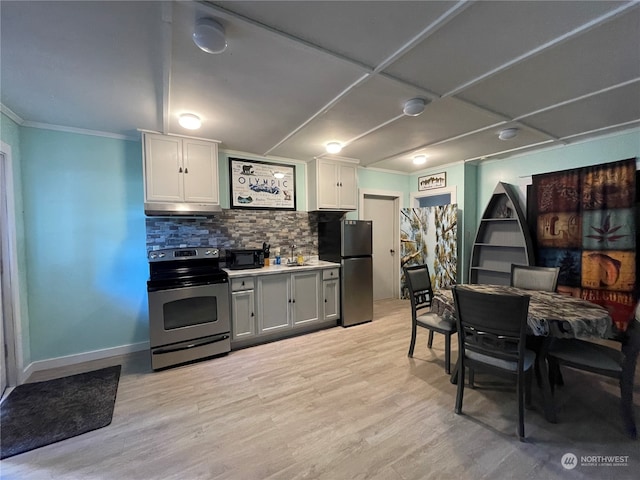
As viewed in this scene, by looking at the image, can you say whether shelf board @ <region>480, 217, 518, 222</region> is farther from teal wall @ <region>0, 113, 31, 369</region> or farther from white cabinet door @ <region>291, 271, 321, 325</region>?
teal wall @ <region>0, 113, 31, 369</region>

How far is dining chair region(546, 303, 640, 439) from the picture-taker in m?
1.63

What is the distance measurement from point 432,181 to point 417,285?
2.66 metres

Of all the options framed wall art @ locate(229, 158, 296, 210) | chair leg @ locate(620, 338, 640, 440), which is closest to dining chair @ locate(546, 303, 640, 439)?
chair leg @ locate(620, 338, 640, 440)

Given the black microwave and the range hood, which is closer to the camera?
the range hood

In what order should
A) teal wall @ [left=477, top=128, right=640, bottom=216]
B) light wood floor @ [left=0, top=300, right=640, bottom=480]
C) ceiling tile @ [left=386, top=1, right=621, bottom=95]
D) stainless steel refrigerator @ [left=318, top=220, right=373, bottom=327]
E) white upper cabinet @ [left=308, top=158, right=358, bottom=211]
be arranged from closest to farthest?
1. ceiling tile @ [left=386, top=1, right=621, bottom=95]
2. light wood floor @ [left=0, top=300, right=640, bottom=480]
3. teal wall @ [left=477, top=128, right=640, bottom=216]
4. stainless steel refrigerator @ [left=318, top=220, right=373, bottom=327]
5. white upper cabinet @ [left=308, top=158, right=358, bottom=211]

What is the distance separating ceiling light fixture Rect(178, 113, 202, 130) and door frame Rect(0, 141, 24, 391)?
1.43 metres

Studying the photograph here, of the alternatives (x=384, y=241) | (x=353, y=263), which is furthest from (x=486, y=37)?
(x=384, y=241)

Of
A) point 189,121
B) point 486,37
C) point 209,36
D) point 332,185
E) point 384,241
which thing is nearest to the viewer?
point 209,36

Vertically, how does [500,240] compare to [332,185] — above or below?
below

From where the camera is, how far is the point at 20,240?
2465mm

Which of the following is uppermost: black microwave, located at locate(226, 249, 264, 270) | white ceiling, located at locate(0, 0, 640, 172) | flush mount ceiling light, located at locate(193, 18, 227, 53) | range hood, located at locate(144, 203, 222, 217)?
white ceiling, located at locate(0, 0, 640, 172)

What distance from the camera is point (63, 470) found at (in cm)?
151

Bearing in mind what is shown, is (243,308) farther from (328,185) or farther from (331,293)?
(328,185)

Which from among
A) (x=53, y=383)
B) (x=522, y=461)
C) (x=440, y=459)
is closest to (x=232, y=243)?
(x=53, y=383)
